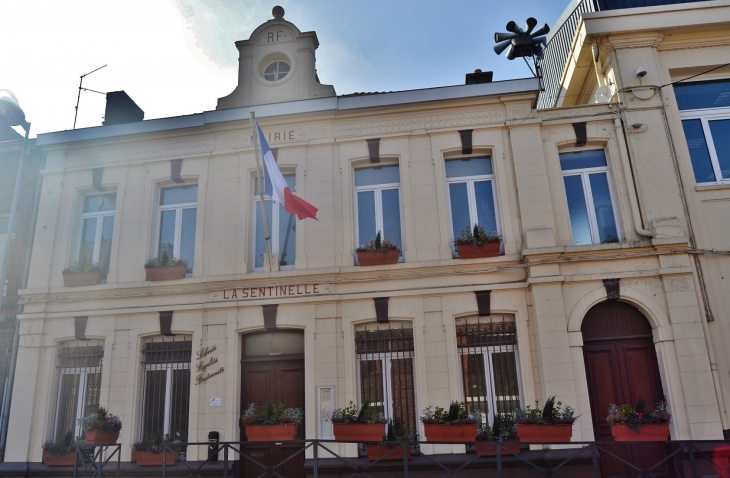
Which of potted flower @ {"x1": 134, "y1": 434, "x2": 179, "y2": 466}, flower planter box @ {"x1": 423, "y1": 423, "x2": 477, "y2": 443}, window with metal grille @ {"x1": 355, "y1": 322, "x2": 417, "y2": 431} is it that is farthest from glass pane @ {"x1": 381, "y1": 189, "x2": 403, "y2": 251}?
potted flower @ {"x1": 134, "y1": 434, "x2": 179, "y2": 466}

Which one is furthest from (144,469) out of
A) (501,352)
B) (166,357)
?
(501,352)

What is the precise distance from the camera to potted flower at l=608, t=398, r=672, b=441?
8.96 meters

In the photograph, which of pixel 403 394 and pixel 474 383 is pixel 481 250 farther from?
pixel 403 394

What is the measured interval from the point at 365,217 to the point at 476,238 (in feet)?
7.60

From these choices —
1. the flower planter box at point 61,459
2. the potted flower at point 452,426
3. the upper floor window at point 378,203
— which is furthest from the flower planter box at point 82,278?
the potted flower at point 452,426

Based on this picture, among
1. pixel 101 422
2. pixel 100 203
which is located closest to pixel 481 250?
pixel 101 422

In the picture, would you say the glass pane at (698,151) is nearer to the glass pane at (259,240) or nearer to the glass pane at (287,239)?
the glass pane at (287,239)

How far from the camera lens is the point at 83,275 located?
11625 millimetres

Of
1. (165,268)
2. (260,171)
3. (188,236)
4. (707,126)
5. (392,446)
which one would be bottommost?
(392,446)

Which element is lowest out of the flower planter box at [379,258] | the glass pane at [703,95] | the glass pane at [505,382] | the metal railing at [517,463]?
the metal railing at [517,463]

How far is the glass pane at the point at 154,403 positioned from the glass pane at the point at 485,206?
6898 mm

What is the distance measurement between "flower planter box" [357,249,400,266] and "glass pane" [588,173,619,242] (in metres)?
3.87

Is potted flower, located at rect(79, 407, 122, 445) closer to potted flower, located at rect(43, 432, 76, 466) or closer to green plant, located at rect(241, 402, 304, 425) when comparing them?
A: potted flower, located at rect(43, 432, 76, 466)

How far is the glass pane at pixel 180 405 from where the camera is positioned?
10734mm
